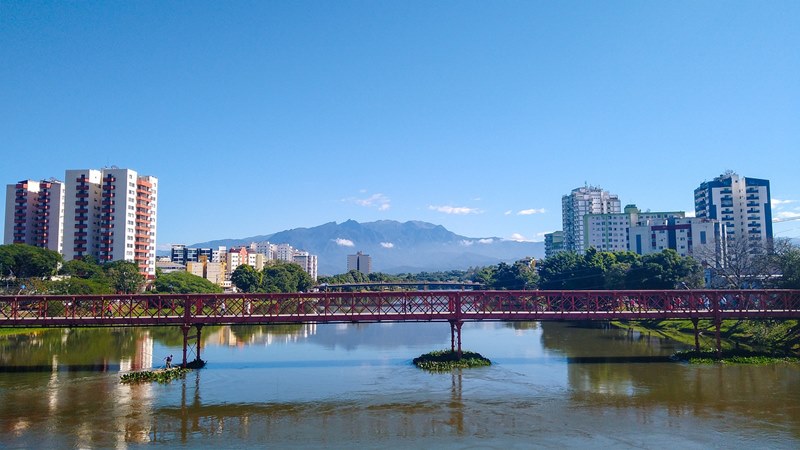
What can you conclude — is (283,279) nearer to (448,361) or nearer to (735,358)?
(448,361)

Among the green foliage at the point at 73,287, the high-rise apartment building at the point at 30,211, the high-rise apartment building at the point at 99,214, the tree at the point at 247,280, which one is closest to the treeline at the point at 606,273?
the tree at the point at 247,280

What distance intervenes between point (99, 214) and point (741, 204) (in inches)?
5182

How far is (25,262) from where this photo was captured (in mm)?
80812

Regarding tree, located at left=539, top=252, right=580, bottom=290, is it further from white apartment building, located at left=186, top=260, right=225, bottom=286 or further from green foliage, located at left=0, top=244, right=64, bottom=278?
green foliage, located at left=0, top=244, right=64, bottom=278

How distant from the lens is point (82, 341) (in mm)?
56406

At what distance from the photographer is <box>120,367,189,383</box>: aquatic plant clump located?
3538cm

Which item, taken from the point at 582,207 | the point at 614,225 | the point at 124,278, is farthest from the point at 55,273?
the point at 582,207

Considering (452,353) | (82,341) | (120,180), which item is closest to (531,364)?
(452,353)

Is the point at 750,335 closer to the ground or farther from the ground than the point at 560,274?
closer to the ground

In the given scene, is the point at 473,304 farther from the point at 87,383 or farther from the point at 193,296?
the point at 87,383

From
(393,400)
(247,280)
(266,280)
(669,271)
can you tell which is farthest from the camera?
(266,280)

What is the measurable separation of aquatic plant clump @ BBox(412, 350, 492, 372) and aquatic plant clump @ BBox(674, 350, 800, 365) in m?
14.7

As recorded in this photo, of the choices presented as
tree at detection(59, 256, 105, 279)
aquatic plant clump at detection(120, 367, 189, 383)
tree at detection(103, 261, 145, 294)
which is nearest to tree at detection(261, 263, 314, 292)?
tree at detection(103, 261, 145, 294)

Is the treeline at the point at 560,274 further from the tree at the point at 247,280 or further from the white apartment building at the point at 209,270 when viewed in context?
the white apartment building at the point at 209,270
